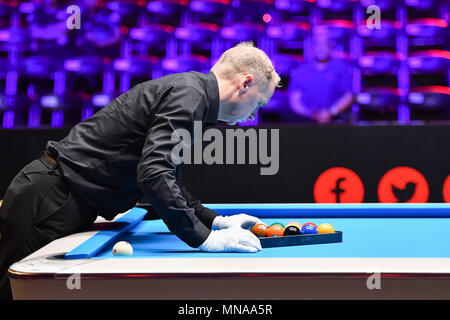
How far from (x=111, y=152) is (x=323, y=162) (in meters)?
2.59

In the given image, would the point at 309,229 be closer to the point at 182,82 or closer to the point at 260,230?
the point at 260,230

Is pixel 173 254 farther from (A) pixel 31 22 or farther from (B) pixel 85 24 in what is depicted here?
(A) pixel 31 22

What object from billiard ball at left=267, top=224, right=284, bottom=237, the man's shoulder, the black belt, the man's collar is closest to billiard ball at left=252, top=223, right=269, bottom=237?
billiard ball at left=267, top=224, right=284, bottom=237

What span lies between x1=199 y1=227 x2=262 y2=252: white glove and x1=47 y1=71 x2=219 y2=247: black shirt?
1.6 inches

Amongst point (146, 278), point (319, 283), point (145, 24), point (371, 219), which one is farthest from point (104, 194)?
point (145, 24)

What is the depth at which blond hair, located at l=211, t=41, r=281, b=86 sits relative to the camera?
5.56 feet

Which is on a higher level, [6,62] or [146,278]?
[6,62]

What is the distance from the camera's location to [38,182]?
1.63 meters

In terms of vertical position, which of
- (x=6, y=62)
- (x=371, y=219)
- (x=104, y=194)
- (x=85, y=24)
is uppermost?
(x=85, y=24)

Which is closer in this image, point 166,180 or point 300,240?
point 166,180

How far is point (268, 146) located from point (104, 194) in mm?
2505

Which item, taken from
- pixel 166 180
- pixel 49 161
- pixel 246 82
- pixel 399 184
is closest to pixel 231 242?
pixel 166 180

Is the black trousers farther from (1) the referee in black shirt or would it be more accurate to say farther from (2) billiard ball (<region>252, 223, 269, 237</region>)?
(2) billiard ball (<region>252, 223, 269, 237</region>)

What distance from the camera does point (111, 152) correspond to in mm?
1632
